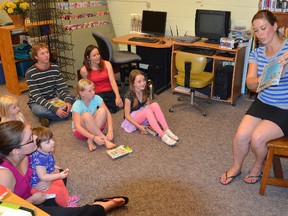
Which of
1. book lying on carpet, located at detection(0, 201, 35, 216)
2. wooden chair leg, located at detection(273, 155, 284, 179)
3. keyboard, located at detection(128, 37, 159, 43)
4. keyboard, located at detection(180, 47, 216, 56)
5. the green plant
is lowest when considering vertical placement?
wooden chair leg, located at detection(273, 155, 284, 179)

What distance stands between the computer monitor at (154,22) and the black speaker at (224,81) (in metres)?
1.11

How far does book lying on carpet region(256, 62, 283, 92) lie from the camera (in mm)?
2086

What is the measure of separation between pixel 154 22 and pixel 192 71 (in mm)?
1443

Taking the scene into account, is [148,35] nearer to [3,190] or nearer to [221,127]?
[221,127]

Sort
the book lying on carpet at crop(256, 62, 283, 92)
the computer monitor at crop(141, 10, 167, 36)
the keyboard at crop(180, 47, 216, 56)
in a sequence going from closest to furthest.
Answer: the book lying on carpet at crop(256, 62, 283, 92) → the keyboard at crop(180, 47, 216, 56) → the computer monitor at crop(141, 10, 167, 36)

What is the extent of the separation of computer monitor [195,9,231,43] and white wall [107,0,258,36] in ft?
0.71

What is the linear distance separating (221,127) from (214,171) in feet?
2.84

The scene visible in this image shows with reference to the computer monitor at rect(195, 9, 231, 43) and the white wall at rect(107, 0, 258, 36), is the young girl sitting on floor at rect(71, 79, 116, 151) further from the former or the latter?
the white wall at rect(107, 0, 258, 36)

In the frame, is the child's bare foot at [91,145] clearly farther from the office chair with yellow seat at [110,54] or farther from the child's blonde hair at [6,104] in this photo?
the office chair with yellow seat at [110,54]

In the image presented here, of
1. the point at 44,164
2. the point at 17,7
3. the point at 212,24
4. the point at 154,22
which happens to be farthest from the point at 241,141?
the point at 17,7

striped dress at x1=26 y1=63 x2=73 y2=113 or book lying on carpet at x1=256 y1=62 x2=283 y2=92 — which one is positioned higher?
book lying on carpet at x1=256 y1=62 x2=283 y2=92

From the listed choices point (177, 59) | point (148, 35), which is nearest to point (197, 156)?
point (177, 59)

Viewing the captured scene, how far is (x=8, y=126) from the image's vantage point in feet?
5.46

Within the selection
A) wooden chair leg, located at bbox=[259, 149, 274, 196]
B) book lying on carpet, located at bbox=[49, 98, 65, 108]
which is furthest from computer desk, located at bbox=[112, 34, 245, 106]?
wooden chair leg, located at bbox=[259, 149, 274, 196]
